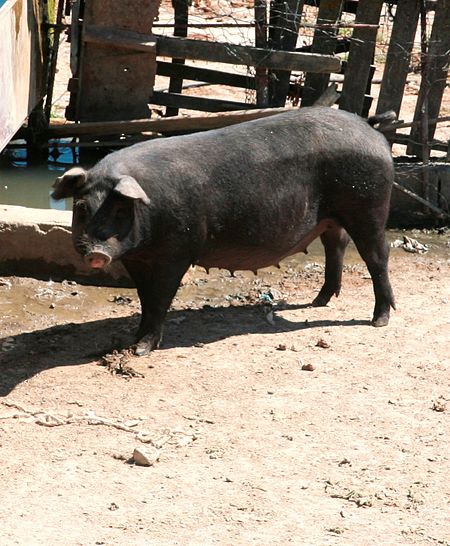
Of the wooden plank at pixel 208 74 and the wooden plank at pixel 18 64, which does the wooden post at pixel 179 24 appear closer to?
the wooden plank at pixel 208 74

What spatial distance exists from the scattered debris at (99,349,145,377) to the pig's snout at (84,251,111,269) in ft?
2.01

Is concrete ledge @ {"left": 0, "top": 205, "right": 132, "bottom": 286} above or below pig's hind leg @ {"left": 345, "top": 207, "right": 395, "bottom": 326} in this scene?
below

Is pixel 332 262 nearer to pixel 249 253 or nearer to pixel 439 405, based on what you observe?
pixel 249 253

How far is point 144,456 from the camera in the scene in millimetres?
5316

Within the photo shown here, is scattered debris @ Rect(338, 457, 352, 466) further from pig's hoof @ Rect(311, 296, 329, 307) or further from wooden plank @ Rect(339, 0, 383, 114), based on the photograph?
wooden plank @ Rect(339, 0, 383, 114)

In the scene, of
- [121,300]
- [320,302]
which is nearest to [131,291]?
[121,300]

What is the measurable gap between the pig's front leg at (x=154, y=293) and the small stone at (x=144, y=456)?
1509 mm

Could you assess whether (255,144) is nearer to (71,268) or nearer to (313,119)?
(313,119)

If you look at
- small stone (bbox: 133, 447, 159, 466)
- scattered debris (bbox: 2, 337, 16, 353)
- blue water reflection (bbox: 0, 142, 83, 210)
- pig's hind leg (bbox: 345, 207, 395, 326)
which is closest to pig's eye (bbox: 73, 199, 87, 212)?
scattered debris (bbox: 2, 337, 16, 353)

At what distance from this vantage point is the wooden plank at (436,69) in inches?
377

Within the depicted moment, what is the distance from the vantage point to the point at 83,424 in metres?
5.86

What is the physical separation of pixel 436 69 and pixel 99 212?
4473mm

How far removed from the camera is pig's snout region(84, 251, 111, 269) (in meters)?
6.42

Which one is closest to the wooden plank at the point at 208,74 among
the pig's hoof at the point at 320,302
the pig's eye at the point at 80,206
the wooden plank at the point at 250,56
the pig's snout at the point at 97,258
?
the wooden plank at the point at 250,56
